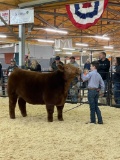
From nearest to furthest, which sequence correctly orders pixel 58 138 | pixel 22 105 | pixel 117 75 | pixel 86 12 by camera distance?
pixel 58 138
pixel 22 105
pixel 86 12
pixel 117 75

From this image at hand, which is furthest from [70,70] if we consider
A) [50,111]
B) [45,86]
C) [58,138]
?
[58,138]

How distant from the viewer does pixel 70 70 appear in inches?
226

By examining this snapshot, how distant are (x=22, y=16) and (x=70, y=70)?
3.80 meters

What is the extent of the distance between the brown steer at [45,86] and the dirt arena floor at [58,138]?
449 mm

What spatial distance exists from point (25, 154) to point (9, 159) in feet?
0.85

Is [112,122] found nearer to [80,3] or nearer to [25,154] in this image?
[25,154]

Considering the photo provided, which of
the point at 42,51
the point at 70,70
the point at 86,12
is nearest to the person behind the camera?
the point at 70,70

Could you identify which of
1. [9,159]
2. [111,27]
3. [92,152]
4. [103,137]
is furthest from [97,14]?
[111,27]

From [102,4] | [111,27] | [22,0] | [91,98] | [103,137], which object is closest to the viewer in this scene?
[103,137]

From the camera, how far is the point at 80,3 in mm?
7730

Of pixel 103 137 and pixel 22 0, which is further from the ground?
pixel 22 0

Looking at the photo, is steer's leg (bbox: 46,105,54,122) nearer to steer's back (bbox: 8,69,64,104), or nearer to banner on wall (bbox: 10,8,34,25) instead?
steer's back (bbox: 8,69,64,104)

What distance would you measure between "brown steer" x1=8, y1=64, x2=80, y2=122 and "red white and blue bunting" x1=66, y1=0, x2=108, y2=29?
2272mm

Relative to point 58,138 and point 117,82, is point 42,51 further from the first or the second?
point 58,138
